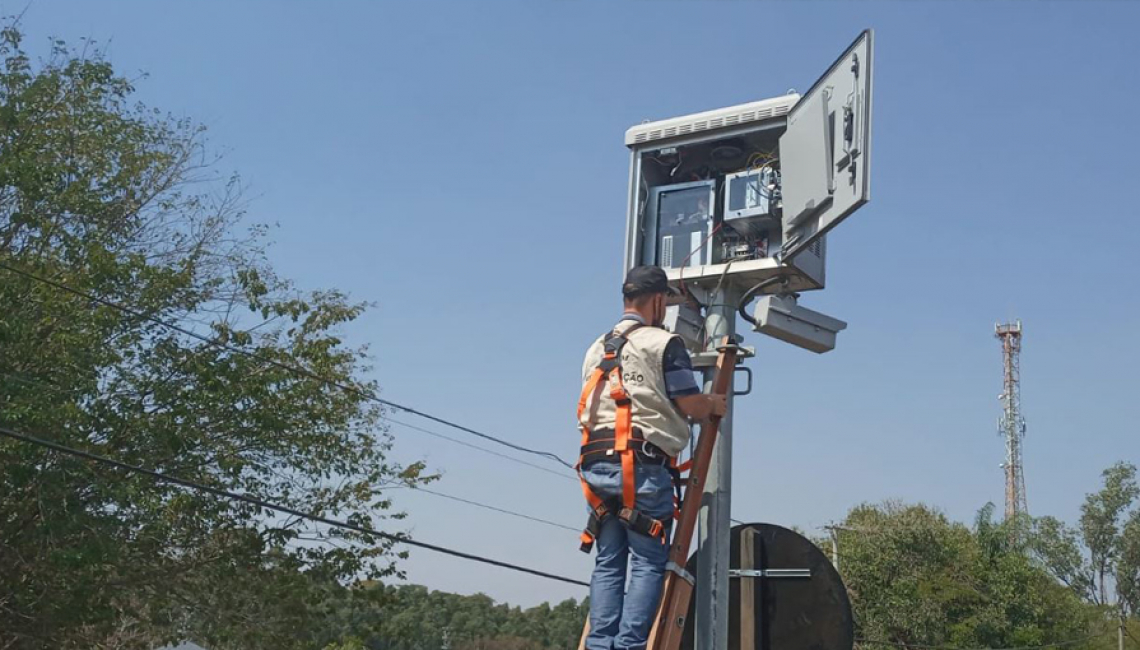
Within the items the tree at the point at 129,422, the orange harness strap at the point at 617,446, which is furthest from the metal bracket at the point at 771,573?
A: the tree at the point at 129,422

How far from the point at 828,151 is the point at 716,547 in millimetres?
1992

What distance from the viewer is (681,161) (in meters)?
7.23

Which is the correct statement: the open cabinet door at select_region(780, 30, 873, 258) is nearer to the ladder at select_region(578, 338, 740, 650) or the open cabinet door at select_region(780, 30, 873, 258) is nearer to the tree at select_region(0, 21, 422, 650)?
the ladder at select_region(578, 338, 740, 650)

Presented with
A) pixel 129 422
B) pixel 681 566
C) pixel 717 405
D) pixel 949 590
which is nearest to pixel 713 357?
pixel 717 405

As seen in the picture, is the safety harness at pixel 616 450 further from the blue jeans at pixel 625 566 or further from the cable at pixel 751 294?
the cable at pixel 751 294

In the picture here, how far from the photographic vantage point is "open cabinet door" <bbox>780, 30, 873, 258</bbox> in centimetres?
540

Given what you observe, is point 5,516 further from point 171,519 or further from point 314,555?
point 314,555

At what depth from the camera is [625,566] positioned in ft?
15.0

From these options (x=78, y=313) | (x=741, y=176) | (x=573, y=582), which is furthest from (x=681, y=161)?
(x=78, y=313)

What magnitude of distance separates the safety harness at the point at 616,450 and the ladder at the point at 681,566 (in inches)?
4.0

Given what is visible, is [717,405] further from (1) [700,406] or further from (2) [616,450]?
(2) [616,450]

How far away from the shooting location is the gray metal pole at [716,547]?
5.05m

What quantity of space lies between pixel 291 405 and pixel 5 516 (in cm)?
455

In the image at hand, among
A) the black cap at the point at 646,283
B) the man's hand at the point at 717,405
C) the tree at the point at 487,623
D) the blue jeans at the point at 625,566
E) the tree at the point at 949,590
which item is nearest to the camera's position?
the blue jeans at the point at 625,566
